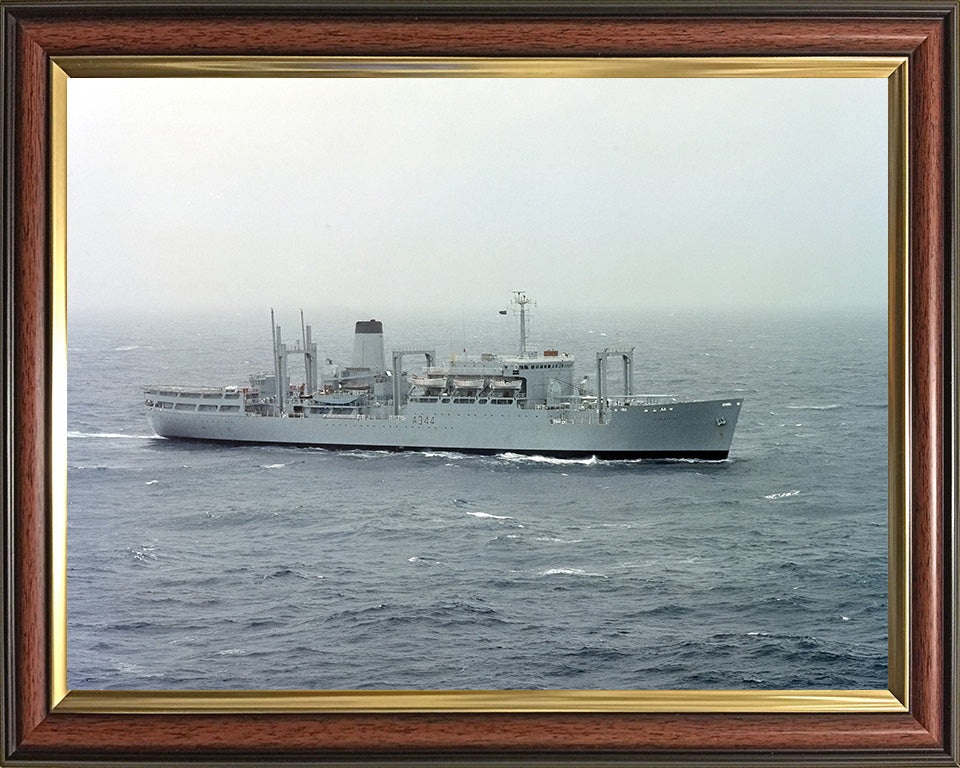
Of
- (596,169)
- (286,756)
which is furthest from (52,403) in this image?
(596,169)

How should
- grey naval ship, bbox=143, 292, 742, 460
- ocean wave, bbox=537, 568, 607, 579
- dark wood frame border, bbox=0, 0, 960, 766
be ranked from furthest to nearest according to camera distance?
grey naval ship, bbox=143, 292, 742, 460 → ocean wave, bbox=537, 568, 607, 579 → dark wood frame border, bbox=0, 0, 960, 766

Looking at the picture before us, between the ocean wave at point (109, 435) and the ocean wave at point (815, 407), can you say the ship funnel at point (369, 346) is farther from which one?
the ocean wave at point (815, 407)

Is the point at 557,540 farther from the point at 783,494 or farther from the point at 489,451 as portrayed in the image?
the point at 783,494

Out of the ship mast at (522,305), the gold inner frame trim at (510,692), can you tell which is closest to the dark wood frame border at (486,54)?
the gold inner frame trim at (510,692)

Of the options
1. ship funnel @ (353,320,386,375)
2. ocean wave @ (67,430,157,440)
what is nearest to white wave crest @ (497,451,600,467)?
ship funnel @ (353,320,386,375)

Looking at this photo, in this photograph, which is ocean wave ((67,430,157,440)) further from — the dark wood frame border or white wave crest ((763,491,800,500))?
white wave crest ((763,491,800,500))
